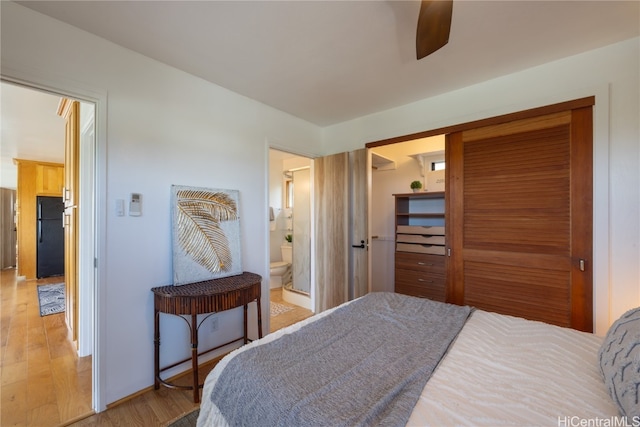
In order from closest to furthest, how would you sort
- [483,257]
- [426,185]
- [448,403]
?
1. [448,403]
2. [483,257]
3. [426,185]

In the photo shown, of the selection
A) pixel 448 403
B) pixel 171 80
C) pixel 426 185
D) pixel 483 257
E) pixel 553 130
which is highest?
pixel 171 80

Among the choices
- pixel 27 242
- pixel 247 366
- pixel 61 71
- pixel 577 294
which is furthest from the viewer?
pixel 27 242

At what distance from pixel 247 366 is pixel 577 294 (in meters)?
2.42

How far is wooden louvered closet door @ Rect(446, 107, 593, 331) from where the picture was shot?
2.00 meters

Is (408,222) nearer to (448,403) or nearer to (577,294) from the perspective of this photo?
(577,294)

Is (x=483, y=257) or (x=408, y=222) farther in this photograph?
(x=408, y=222)

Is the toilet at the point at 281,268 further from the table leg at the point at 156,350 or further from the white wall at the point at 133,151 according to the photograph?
the table leg at the point at 156,350

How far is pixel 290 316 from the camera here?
3441 millimetres

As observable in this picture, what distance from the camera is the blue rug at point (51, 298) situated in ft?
11.7

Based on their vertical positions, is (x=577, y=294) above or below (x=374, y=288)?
above

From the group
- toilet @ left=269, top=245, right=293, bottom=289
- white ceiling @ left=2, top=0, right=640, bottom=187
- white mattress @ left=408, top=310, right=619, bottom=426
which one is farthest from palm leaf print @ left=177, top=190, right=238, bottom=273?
toilet @ left=269, top=245, right=293, bottom=289

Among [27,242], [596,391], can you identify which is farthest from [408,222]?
[27,242]

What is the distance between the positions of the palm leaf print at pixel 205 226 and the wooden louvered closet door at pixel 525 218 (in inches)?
84.0

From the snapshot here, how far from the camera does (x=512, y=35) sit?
5.89 feet
